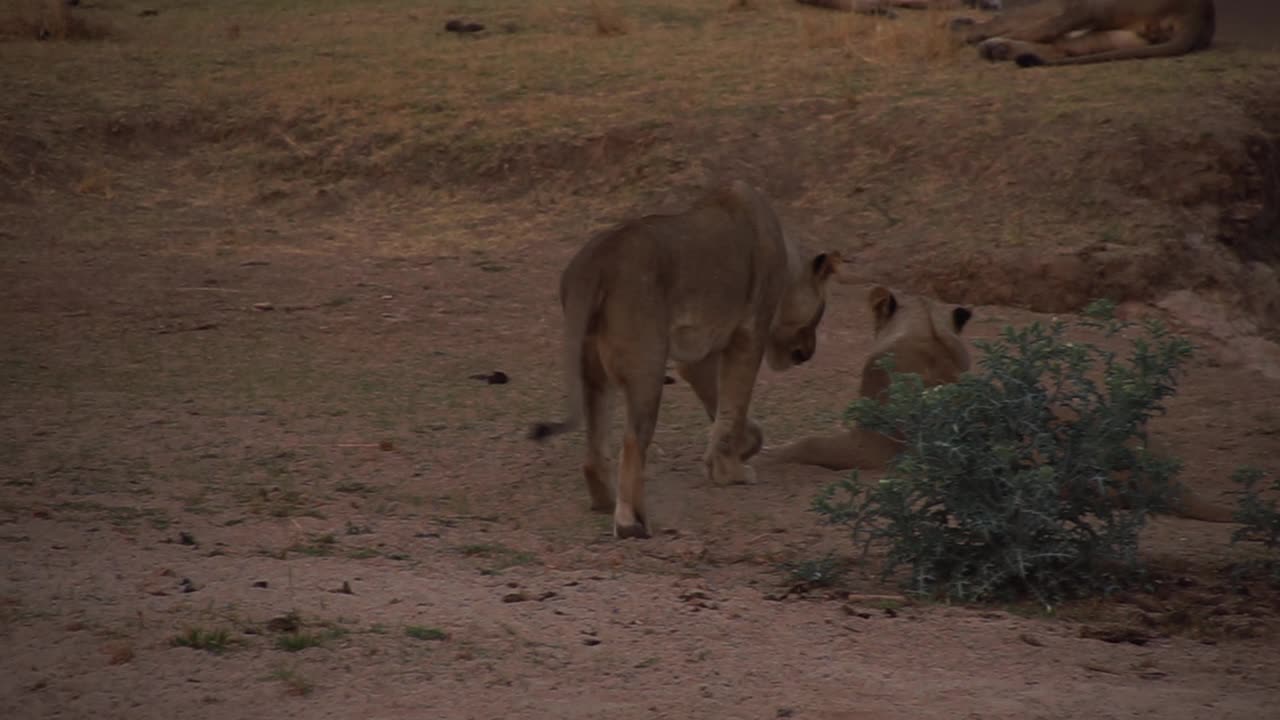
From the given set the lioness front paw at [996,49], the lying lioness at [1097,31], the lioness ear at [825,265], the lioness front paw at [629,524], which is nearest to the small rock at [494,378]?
the lioness ear at [825,265]

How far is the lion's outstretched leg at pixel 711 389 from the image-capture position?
23.3ft

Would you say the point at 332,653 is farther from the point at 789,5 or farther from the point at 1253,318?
the point at 789,5

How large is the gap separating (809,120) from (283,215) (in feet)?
11.4

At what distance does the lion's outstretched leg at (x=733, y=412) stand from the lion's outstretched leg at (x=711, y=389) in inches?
1.7

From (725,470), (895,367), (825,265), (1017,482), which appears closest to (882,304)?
(825,265)

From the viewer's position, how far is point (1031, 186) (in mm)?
10547

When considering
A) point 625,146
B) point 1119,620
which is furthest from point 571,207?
point 1119,620

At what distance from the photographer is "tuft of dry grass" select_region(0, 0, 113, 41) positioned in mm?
14766

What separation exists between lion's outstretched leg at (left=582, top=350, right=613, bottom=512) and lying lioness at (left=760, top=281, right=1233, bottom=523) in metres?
1.10

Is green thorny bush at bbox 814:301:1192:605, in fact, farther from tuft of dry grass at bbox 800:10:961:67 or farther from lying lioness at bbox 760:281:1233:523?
tuft of dry grass at bbox 800:10:961:67

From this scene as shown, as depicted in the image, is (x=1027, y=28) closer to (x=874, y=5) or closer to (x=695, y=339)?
(x=874, y=5)

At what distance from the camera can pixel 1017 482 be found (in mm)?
5293

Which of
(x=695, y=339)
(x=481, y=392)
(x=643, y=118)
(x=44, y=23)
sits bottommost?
(x=481, y=392)

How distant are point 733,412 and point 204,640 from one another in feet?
9.65
